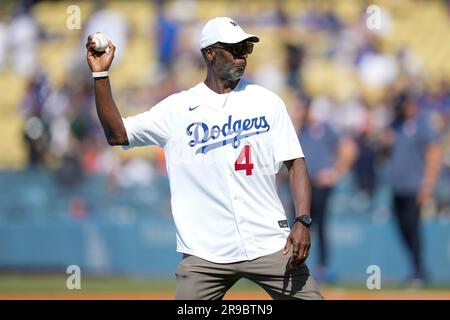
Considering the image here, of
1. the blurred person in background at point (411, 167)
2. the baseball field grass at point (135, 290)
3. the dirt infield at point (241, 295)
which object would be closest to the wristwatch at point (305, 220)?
the baseball field grass at point (135, 290)

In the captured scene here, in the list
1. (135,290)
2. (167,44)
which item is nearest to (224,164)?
(135,290)

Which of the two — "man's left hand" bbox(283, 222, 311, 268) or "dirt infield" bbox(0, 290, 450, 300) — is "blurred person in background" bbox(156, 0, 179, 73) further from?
"man's left hand" bbox(283, 222, 311, 268)

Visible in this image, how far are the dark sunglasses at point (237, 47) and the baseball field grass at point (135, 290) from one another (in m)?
5.38

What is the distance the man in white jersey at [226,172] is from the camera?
5.93m

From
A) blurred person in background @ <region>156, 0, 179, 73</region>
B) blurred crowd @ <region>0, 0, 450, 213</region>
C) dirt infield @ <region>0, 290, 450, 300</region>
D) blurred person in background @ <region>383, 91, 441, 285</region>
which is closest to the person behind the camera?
dirt infield @ <region>0, 290, 450, 300</region>

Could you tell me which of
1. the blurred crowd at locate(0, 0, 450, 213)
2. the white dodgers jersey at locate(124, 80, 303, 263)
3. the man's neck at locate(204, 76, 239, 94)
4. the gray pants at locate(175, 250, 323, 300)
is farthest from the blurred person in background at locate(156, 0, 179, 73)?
the gray pants at locate(175, 250, 323, 300)

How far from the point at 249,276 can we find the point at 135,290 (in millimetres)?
6972

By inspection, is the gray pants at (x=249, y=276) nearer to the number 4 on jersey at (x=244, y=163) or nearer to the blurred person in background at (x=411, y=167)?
the number 4 on jersey at (x=244, y=163)

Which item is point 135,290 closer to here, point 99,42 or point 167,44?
point 99,42

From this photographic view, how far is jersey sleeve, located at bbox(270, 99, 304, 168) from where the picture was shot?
19.8ft

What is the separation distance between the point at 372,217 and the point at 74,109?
18.7 feet

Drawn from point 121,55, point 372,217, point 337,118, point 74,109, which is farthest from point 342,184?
point 121,55

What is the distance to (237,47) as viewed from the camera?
612 centimetres

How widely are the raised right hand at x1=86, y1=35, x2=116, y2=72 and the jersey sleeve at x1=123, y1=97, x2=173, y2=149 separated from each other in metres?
0.36
